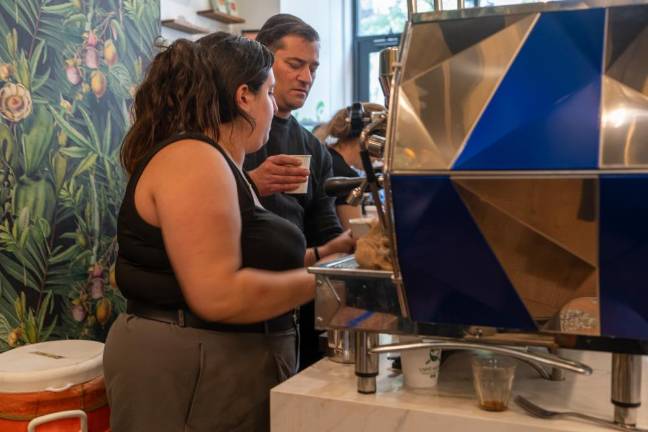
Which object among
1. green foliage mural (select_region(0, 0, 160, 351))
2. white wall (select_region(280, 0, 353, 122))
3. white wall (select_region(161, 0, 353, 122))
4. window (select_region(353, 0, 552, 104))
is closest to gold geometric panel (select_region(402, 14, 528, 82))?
green foliage mural (select_region(0, 0, 160, 351))

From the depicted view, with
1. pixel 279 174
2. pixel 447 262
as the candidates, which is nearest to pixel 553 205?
pixel 447 262

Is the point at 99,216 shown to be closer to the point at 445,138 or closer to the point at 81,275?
the point at 81,275

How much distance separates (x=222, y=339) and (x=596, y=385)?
0.62m

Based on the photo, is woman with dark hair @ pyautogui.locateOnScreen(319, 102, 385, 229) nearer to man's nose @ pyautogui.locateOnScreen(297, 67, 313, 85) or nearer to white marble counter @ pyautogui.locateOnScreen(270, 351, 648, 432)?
man's nose @ pyautogui.locateOnScreen(297, 67, 313, 85)

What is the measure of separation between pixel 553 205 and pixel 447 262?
5.7 inches

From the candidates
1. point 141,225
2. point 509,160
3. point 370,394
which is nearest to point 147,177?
point 141,225

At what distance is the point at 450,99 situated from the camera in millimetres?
801

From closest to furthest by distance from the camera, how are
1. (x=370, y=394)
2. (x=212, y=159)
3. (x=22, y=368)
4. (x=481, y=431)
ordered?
1. (x=481, y=431)
2. (x=370, y=394)
3. (x=212, y=159)
4. (x=22, y=368)

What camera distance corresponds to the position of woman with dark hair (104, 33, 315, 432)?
1107mm

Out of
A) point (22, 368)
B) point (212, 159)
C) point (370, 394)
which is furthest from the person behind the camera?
point (22, 368)

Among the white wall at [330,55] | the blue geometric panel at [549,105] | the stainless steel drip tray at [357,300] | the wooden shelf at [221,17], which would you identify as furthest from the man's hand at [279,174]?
the white wall at [330,55]

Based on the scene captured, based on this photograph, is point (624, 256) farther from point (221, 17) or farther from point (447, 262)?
point (221, 17)

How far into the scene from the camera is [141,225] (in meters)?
1.18

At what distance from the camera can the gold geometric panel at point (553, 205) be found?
2.39 feet
